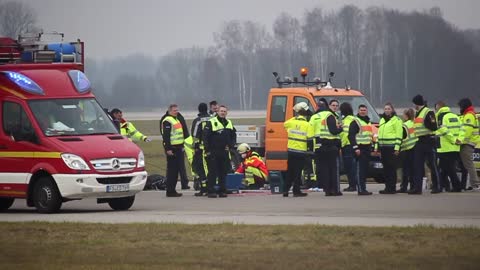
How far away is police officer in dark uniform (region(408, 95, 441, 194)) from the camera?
22656mm

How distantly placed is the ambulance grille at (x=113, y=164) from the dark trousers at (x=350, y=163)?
5601 mm

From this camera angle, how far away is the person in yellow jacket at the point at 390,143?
22.9m

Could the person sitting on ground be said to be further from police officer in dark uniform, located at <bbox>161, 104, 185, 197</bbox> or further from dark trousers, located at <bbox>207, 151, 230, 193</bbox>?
dark trousers, located at <bbox>207, 151, 230, 193</bbox>

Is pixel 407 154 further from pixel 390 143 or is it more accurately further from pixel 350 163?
pixel 350 163

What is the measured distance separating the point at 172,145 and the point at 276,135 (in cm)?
283

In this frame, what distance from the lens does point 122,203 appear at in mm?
20297

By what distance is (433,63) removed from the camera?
56125mm

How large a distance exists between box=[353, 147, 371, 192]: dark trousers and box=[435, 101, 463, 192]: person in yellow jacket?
1.49m

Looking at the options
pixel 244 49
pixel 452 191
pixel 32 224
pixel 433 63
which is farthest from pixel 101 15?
pixel 32 224

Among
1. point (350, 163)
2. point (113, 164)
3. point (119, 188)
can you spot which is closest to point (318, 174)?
point (350, 163)

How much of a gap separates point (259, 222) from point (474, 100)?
3824 cm

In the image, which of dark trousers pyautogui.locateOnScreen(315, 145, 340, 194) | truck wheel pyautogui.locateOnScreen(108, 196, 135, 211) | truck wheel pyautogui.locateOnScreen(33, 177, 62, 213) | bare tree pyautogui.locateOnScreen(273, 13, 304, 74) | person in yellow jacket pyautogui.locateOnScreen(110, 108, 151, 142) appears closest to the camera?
truck wheel pyautogui.locateOnScreen(33, 177, 62, 213)

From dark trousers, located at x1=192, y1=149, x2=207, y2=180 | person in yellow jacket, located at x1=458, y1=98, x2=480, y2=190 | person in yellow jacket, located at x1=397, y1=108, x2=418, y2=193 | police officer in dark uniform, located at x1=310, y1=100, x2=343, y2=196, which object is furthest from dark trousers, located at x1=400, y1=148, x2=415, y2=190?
dark trousers, located at x1=192, y1=149, x2=207, y2=180

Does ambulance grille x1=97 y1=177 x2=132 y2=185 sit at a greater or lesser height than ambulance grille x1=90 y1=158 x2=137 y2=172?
lesser
